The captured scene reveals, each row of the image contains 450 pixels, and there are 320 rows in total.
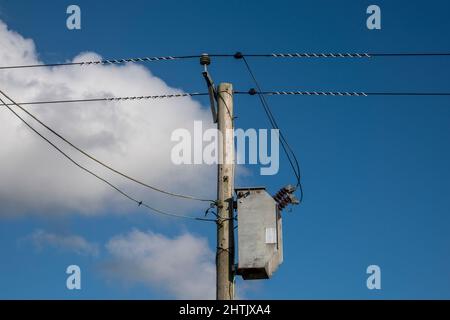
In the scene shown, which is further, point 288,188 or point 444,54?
point 444,54

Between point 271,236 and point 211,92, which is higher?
point 211,92

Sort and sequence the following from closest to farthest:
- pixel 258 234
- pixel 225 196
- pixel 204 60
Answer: pixel 258 234 < pixel 225 196 < pixel 204 60

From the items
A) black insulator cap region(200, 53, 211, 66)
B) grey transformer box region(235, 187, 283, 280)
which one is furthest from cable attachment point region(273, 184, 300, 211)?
black insulator cap region(200, 53, 211, 66)

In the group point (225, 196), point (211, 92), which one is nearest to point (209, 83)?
point (211, 92)

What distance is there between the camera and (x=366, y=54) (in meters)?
11.9

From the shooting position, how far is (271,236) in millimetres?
10391

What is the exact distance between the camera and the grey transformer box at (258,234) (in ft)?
33.6

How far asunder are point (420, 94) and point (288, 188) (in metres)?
3.34

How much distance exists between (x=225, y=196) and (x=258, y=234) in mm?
791

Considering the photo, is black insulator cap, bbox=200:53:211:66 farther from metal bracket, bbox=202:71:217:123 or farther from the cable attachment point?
the cable attachment point

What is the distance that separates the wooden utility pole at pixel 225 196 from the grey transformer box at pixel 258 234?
0.55 ft

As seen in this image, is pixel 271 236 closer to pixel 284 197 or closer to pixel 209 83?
pixel 284 197
